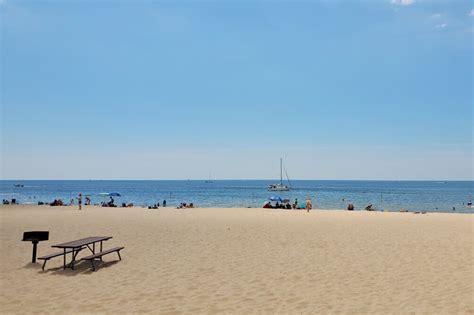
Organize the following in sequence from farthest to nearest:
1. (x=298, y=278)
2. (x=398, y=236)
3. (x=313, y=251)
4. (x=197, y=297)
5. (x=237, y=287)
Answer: (x=398, y=236) → (x=313, y=251) → (x=298, y=278) → (x=237, y=287) → (x=197, y=297)

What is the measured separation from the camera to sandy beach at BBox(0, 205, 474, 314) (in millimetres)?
7452

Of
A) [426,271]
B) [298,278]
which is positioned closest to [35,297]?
[298,278]

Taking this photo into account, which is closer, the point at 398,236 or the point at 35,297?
the point at 35,297

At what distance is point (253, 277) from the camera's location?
380 inches

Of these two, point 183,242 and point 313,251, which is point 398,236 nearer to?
point 313,251

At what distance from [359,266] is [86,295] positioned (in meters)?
7.25

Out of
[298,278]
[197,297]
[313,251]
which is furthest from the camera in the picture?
[313,251]

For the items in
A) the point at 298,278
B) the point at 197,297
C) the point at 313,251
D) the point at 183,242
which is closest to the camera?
the point at 197,297

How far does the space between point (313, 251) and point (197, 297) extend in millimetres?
6294

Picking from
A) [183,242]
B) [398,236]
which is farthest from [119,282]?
[398,236]

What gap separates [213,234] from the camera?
17734mm

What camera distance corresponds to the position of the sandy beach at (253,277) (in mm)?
7452

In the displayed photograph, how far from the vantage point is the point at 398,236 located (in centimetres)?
1703

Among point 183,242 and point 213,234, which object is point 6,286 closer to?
point 183,242
